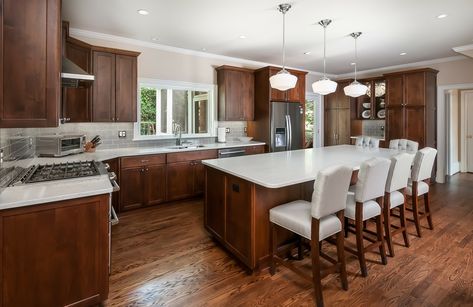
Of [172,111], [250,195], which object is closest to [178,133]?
[172,111]

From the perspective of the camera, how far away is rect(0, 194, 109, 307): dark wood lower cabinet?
62.1 inches

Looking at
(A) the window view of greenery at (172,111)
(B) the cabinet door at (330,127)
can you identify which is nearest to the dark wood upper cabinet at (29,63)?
(A) the window view of greenery at (172,111)

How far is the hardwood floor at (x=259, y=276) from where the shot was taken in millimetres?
2061

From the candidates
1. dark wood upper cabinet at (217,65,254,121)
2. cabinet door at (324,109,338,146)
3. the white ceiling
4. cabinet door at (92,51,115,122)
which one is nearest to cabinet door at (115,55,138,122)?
cabinet door at (92,51,115,122)

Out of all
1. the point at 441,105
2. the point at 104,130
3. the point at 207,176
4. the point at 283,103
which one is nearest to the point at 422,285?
the point at 207,176

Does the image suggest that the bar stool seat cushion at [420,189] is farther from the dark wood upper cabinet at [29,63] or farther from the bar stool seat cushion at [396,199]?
the dark wood upper cabinet at [29,63]

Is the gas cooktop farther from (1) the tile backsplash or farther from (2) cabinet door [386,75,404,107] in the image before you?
(2) cabinet door [386,75,404,107]

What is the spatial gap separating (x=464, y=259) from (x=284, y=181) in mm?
2047

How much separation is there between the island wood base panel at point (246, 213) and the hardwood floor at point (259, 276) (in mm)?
162

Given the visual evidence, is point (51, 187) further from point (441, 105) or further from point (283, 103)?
point (441, 105)

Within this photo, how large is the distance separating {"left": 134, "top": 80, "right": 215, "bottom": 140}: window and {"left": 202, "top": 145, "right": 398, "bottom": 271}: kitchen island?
231cm

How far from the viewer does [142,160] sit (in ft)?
13.3

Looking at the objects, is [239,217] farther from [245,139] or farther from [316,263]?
[245,139]

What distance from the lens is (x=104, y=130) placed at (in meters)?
4.26
